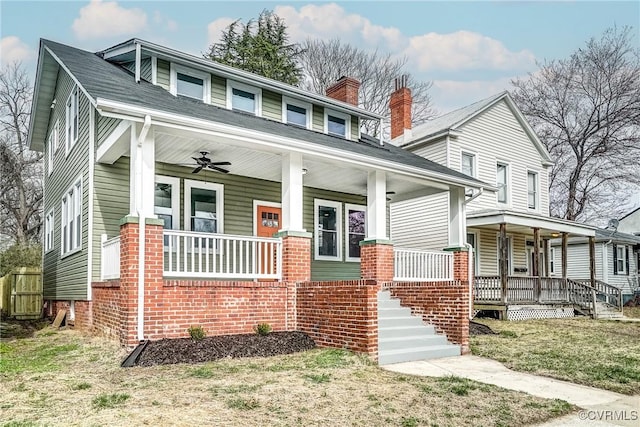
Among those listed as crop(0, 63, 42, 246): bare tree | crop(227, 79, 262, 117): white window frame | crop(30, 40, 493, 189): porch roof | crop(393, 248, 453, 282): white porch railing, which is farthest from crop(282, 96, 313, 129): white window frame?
crop(0, 63, 42, 246): bare tree

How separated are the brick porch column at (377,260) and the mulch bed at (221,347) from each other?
104 inches

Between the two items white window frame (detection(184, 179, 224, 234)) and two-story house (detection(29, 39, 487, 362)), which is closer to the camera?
two-story house (detection(29, 39, 487, 362))

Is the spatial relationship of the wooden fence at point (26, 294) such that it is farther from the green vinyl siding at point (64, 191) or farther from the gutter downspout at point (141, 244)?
the gutter downspout at point (141, 244)

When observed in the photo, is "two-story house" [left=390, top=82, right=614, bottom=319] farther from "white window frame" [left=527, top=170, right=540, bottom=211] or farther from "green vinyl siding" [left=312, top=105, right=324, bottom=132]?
"green vinyl siding" [left=312, top=105, right=324, bottom=132]

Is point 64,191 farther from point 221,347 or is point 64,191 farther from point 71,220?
point 221,347

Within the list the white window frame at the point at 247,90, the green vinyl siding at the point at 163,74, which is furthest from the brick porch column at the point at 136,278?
the white window frame at the point at 247,90

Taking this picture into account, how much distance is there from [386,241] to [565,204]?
961 inches

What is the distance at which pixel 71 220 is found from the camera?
11.9 meters

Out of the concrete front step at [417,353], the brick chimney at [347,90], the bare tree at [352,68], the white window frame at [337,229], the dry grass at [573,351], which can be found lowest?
the dry grass at [573,351]

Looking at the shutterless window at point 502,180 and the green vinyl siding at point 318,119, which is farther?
the shutterless window at point 502,180

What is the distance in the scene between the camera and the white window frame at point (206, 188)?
11109mm

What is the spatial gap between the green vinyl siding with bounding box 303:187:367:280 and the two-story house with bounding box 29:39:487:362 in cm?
4

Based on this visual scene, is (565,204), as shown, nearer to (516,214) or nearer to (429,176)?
(516,214)

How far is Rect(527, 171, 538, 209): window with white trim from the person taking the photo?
67.9ft
